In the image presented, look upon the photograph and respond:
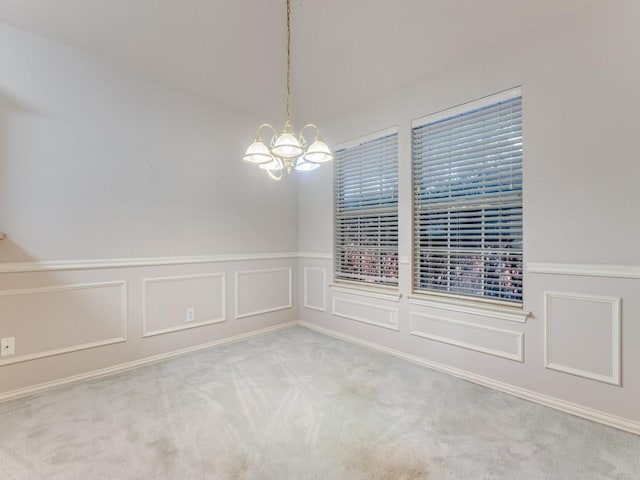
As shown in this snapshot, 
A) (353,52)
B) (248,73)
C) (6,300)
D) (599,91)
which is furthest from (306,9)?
(6,300)

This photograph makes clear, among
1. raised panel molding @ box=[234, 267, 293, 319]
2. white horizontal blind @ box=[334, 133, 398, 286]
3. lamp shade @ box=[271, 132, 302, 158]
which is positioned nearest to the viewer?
lamp shade @ box=[271, 132, 302, 158]

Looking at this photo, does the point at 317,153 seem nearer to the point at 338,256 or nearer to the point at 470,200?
the point at 470,200

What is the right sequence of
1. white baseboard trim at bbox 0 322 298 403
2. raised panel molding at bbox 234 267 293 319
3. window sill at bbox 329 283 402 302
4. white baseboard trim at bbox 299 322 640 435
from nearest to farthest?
white baseboard trim at bbox 299 322 640 435 → white baseboard trim at bbox 0 322 298 403 → window sill at bbox 329 283 402 302 → raised panel molding at bbox 234 267 293 319

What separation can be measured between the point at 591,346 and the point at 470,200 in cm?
130

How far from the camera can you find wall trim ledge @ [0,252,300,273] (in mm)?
2266

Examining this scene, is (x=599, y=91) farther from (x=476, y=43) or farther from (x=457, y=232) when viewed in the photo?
(x=457, y=232)

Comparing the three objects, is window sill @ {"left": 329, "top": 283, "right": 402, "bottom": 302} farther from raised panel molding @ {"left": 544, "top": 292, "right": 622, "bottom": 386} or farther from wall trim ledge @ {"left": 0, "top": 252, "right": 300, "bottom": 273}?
raised panel molding @ {"left": 544, "top": 292, "right": 622, "bottom": 386}

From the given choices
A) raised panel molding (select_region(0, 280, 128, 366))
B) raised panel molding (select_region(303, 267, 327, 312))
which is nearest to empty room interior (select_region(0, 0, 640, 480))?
raised panel molding (select_region(0, 280, 128, 366))

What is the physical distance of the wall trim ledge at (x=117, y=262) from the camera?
7.43 ft

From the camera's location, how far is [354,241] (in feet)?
11.6

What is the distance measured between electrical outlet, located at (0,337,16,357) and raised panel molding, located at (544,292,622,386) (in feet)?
12.8

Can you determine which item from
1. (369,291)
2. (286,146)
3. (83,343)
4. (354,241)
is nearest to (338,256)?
(354,241)

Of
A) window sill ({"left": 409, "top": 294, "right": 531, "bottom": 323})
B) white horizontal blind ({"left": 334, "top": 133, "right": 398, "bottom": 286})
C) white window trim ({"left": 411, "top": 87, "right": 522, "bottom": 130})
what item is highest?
white window trim ({"left": 411, "top": 87, "right": 522, "bottom": 130})

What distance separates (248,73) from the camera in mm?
2943
